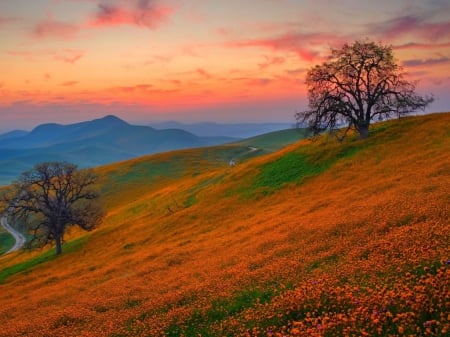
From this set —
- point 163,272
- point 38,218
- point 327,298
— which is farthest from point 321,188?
point 38,218

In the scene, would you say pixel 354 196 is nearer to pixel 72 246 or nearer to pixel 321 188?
pixel 321 188

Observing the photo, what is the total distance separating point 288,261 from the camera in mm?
20766

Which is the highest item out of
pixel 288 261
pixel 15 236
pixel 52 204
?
pixel 52 204

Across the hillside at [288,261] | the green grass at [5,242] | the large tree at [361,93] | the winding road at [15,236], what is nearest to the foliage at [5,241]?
the green grass at [5,242]

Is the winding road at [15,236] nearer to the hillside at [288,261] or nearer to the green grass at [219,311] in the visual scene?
the hillside at [288,261]

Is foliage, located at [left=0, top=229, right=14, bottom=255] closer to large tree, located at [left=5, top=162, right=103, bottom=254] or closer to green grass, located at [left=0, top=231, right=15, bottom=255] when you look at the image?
green grass, located at [left=0, top=231, right=15, bottom=255]

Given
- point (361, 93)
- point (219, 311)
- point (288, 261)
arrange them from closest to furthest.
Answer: point (219, 311)
point (288, 261)
point (361, 93)

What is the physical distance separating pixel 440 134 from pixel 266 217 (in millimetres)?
25663

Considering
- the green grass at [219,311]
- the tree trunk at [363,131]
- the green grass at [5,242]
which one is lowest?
the green grass at [5,242]

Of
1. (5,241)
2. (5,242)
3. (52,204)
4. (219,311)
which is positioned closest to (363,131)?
(219,311)

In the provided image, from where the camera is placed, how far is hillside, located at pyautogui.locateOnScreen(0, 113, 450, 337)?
516 inches

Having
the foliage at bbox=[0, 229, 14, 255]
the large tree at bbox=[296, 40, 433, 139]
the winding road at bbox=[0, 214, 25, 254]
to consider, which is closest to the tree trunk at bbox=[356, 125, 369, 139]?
the large tree at bbox=[296, 40, 433, 139]

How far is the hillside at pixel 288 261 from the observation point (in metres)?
13.1

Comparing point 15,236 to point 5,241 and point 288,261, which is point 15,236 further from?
point 288,261
